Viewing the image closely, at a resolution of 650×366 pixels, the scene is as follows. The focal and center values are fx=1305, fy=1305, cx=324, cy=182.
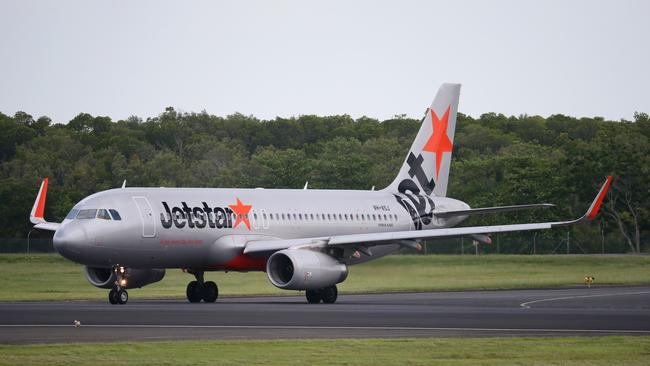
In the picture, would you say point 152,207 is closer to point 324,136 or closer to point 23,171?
point 23,171

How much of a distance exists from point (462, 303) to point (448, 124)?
16.1 metres

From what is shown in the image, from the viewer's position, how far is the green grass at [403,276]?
53.5m

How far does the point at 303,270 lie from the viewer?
1703 inches

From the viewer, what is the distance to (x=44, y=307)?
39344mm

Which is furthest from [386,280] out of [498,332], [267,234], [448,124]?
[498,332]

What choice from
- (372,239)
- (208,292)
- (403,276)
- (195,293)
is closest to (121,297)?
(195,293)

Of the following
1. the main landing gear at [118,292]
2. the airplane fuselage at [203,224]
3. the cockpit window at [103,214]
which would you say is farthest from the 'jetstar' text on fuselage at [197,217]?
the main landing gear at [118,292]

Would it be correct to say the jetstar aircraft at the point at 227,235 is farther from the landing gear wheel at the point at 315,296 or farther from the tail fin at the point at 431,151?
the tail fin at the point at 431,151

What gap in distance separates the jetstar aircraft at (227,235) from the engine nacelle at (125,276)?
0.11 feet

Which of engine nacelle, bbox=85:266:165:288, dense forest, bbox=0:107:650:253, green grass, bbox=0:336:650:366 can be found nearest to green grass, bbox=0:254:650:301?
engine nacelle, bbox=85:266:165:288

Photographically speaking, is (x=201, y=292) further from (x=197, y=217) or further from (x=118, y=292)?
(x=118, y=292)

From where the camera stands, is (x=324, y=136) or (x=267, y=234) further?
(x=324, y=136)

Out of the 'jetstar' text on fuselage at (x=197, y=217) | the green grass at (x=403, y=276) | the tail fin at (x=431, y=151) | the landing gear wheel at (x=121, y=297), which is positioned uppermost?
the tail fin at (x=431, y=151)

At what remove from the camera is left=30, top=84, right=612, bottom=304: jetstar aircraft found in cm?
4288
